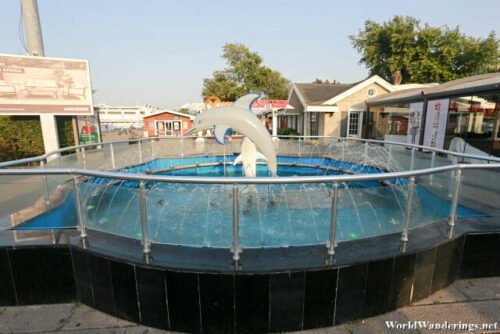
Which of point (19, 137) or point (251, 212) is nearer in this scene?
point (251, 212)

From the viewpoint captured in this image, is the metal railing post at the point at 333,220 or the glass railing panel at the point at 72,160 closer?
the metal railing post at the point at 333,220

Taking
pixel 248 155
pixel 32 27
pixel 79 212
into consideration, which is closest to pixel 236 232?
pixel 79 212

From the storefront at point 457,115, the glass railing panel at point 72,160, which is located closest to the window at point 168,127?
the storefront at point 457,115

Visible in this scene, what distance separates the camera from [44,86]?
1630 cm

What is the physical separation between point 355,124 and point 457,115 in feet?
31.1

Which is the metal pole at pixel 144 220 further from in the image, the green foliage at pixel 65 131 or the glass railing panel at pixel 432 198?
the green foliage at pixel 65 131

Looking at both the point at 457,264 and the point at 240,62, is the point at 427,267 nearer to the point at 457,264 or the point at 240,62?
the point at 457,264

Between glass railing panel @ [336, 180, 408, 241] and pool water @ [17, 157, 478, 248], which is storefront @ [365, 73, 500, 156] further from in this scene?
pool water @ [17, 157, 478, 248]

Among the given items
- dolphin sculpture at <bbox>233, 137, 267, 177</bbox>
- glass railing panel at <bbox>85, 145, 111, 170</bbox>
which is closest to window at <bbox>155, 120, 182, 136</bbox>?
glass railing panel at <bbox>85, 145, 111, 170</bbox>

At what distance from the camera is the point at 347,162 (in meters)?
12.1

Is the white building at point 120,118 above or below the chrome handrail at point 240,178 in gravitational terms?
above

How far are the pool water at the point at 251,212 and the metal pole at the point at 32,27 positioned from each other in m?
19.6

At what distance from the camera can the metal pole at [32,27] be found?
54.0 ft

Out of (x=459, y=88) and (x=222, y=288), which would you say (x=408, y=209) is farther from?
(x=459, y=88)
